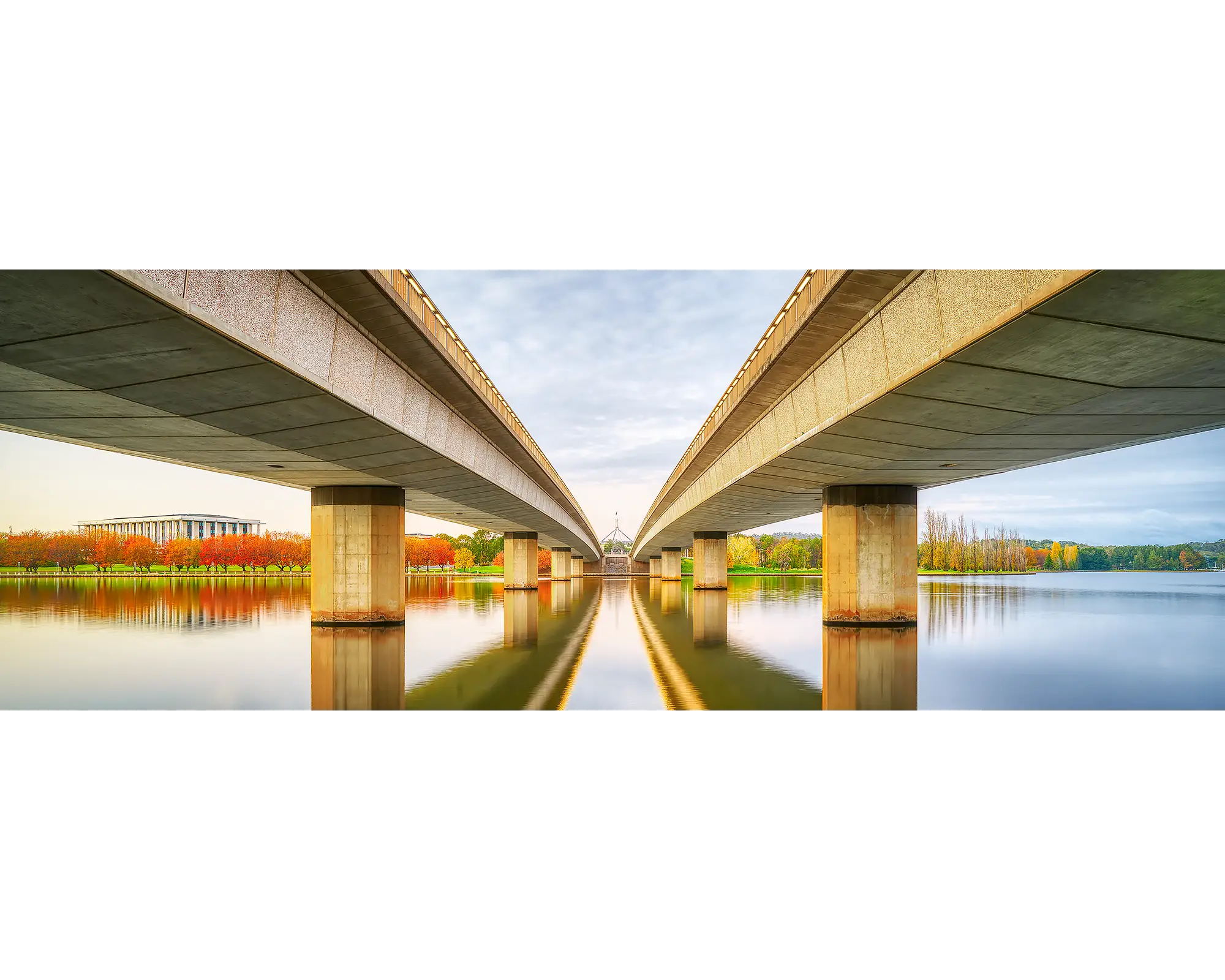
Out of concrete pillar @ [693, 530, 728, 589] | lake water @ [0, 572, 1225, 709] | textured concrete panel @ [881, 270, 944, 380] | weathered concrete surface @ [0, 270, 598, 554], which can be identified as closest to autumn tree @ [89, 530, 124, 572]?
lake water @ [0, 572, 1225, 709]

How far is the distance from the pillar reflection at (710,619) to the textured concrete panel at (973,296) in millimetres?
12138

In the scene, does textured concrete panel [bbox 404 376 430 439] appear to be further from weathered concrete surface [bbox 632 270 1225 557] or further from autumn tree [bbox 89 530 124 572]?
autumn tree [bbox 89 530 124 572]

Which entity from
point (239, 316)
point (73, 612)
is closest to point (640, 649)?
point (239, 316)

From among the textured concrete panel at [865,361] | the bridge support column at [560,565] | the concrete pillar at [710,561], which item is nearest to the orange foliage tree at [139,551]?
the bridge support column at [560,565]

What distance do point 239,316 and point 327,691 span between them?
24.3 feet

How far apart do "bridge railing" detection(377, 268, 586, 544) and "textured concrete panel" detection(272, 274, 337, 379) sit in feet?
3.04

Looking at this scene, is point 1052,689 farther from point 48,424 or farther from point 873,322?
point 48,424

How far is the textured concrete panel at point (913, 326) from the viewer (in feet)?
26.1

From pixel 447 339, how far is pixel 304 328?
12.8ft

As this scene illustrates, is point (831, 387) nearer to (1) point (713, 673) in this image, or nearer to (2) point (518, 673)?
(1) point (713, 673)

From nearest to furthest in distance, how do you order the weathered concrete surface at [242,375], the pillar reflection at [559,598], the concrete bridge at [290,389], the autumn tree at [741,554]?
the weathered concrete surface at [242,375] → the concrete bridge at [290,389] → the pillar reflection at [559,598] → the autumn tree at [741,554]

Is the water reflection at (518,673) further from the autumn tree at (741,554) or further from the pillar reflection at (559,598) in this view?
the autumn tree at (741,554)

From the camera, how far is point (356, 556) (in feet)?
67.2

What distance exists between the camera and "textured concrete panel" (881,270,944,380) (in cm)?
795
